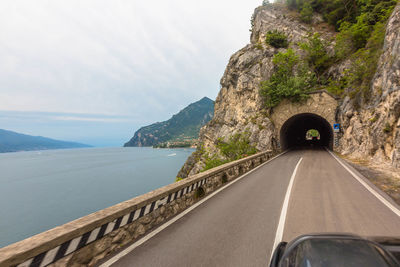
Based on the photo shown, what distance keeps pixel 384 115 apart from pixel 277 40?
A: 83.8ft

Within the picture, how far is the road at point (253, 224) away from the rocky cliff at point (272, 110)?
7.49 metres

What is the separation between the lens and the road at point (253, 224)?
3576mm

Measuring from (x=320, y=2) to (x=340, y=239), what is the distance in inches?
1905

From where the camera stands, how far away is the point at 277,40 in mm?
33438

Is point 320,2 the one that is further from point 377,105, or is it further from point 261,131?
point 377,105

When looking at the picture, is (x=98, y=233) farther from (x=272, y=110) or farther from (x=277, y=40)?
(x=277, y=40)

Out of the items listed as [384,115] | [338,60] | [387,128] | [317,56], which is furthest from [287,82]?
[387,128]

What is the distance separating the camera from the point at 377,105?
14.6 meters

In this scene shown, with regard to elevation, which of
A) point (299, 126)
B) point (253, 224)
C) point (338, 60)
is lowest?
point (253, 224)

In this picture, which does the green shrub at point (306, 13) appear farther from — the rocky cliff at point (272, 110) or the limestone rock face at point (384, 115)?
the limestone rock face at point (384, 115)

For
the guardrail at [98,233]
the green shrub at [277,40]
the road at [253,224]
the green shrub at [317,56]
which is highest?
the green shrub at [277,40]

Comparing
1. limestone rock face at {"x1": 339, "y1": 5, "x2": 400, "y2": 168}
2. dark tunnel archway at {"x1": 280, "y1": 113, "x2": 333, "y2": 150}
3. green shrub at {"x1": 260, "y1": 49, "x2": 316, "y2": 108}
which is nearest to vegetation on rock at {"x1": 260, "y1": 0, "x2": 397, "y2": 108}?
green shrub at {"x1": 260, "y1": 49, "x2": 316, "y2": 108}

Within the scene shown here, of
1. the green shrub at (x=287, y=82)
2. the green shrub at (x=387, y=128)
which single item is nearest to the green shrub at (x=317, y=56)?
the green shrub at (x=287, y=82)

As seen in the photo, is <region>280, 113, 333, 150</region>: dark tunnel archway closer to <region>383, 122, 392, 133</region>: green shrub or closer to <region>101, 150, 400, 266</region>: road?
<region>383, 122, 392, 133</region>: green shrub
